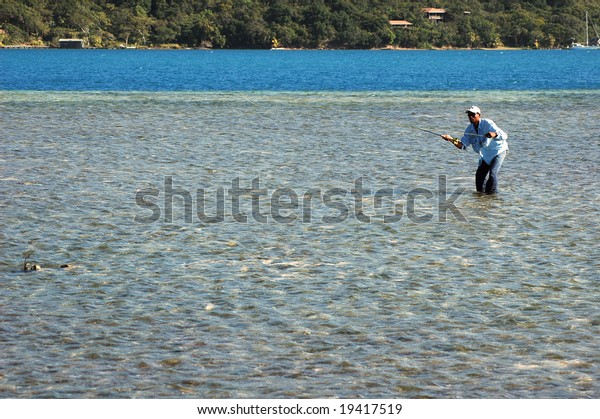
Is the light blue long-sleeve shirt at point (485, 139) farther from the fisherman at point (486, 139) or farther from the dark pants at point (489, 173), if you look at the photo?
the dark pants at point (489, 173)

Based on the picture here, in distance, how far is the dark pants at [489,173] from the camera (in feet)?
62.0

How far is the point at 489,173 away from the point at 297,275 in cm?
723

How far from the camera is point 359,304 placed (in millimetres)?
11680

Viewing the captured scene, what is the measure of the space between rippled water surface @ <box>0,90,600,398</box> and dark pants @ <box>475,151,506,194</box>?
41 cm

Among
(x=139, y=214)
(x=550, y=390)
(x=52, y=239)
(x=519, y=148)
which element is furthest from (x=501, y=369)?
(x=519, y=148)

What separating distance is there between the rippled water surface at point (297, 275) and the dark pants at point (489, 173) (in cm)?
41

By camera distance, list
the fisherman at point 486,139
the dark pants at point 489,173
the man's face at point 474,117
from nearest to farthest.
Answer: the man's face at point 474,117 → the fisherman at point 486,139 → the dark pants at point 489,173

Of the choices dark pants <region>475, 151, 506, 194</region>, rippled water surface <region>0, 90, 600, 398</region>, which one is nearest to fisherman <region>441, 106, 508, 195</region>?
dark pants <region>475, 151, 506, 194</region>

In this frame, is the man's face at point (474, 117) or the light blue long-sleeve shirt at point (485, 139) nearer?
the man's face at point (474, 117)

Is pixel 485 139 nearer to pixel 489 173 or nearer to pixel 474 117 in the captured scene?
pixel 474 117

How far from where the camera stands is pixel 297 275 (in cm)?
1310

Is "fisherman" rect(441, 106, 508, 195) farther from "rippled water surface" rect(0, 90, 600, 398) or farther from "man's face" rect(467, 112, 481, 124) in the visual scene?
"rippled water surface" rect(0, 90, 600, 398)

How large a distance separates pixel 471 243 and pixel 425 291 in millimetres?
2996

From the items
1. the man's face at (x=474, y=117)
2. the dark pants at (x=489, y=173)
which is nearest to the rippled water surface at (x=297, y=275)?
the dark pants at (x=489, y=173)
